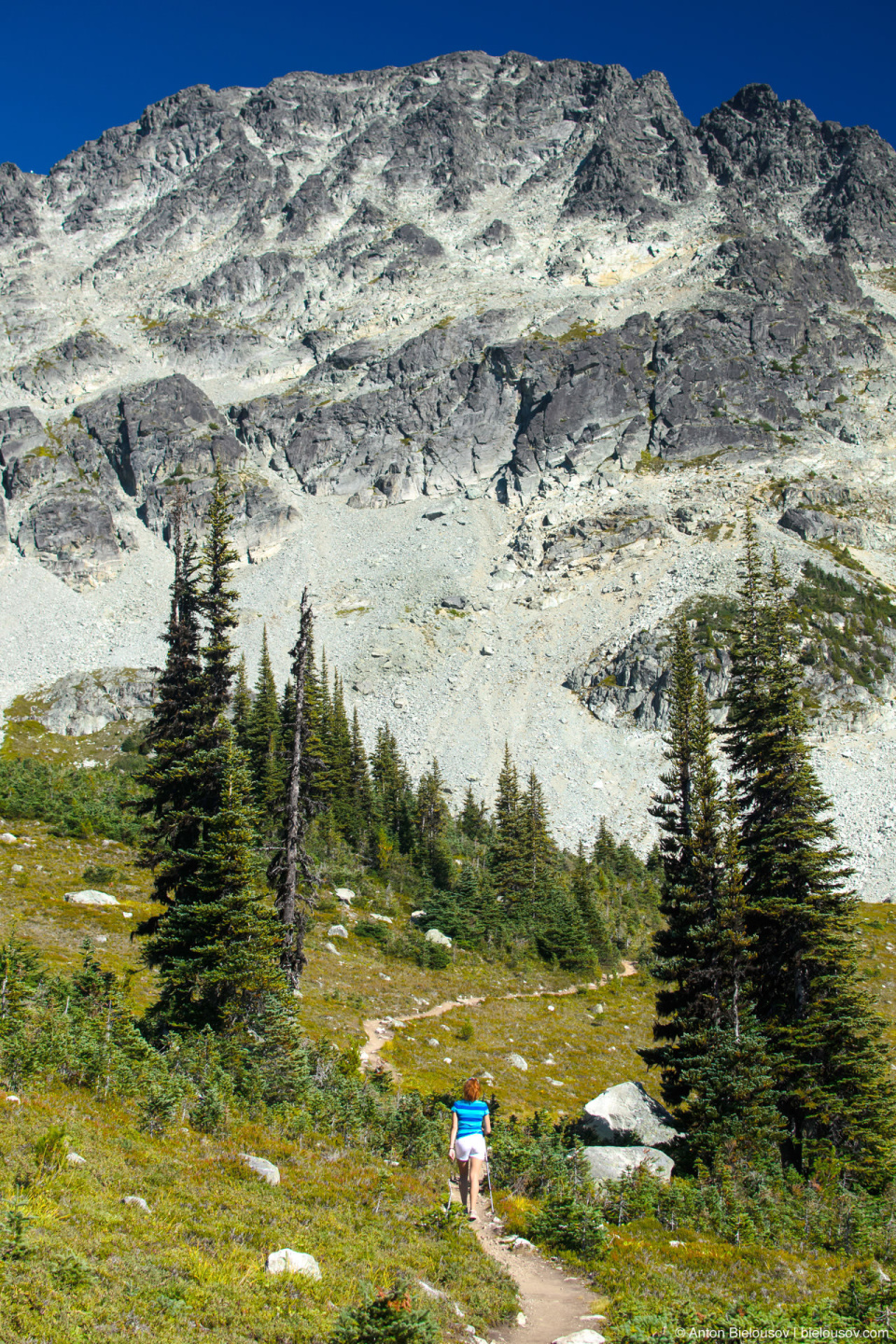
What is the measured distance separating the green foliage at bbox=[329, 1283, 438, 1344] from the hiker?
4.58 metres

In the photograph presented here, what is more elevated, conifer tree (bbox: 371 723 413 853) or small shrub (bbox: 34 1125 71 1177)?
conifer tree (bbox: 371 723 413 853)

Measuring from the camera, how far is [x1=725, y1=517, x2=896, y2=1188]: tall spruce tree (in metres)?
16.4

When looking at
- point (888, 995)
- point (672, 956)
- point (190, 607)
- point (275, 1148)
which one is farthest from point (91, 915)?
point (888, 995)

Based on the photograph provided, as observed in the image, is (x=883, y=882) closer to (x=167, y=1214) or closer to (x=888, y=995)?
(x=888, y=995)

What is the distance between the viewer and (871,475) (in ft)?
428

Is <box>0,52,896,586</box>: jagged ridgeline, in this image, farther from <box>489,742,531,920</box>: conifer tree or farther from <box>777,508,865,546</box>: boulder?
<box>489,742,531,920</box>: conifer tree

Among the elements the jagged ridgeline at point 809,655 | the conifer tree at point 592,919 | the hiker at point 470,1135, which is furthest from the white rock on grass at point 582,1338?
the jagged ridgeline at point 809,655

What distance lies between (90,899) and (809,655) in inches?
3290

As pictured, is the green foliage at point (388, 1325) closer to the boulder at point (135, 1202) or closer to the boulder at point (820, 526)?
the boulder at point (135, 1202)

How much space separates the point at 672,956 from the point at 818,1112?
534 cm

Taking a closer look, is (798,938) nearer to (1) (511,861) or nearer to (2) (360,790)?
(1) (511,861)

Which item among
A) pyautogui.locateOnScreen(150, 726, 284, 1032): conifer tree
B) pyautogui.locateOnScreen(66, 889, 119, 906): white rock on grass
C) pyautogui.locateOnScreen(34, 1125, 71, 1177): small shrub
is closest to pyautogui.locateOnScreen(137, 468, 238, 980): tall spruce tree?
pyautogui.locateOnScreen(150, 726, 284, 1032): conifer tree

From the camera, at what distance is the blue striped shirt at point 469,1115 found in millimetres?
10344

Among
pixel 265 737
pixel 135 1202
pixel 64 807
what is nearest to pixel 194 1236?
pixel 135 1202
